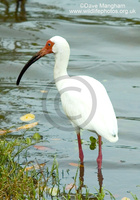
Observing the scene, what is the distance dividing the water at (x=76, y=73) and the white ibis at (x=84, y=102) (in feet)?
1.22

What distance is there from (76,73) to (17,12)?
3.71m

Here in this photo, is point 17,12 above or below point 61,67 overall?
below

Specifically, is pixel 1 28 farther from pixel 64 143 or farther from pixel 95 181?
pixel 95 181

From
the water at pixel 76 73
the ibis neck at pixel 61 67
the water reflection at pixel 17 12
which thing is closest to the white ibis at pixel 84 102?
the ibis neck at pixel 61 67

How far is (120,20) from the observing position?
11.8 metres

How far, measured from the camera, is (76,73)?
9070 mm

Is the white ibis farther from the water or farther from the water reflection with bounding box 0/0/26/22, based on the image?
the water reflection with bounding box 0/0/26/22

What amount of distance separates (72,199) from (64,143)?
1440 mm

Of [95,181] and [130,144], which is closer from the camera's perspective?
[95,181]

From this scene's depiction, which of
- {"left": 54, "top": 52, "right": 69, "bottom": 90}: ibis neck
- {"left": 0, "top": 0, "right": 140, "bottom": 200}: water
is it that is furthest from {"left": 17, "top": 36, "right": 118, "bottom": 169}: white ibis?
{"left": 0, "top": 0, "right": 140, "bottom": 200}: water

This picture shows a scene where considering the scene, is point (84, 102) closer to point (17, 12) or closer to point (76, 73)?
point (76, 73)

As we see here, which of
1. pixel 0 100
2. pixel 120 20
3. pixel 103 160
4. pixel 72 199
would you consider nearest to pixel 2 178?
pixel 72 199

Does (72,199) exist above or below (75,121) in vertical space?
below

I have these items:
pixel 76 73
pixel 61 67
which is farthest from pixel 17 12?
pixel 61 67
